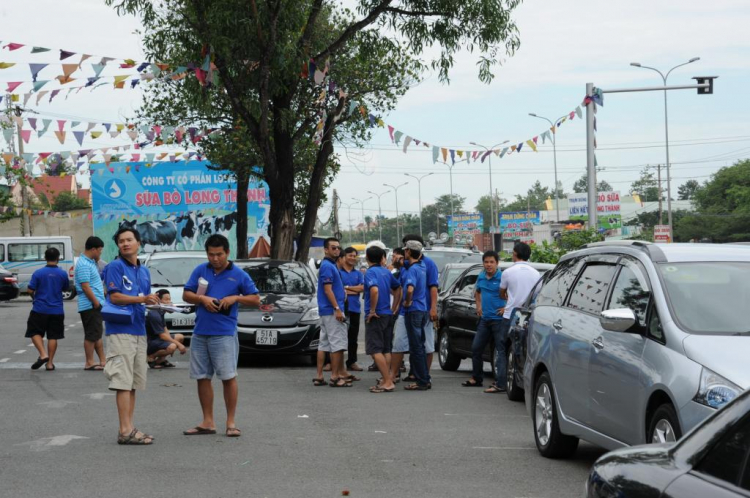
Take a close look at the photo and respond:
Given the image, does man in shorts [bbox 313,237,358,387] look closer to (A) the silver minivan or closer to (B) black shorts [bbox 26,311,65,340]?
(B) black shorts [bbox 26,311,65,340]

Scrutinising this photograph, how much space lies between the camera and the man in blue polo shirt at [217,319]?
9172 millimetres

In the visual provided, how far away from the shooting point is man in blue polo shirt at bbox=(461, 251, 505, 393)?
42.0 ft

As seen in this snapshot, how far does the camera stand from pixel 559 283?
880 centimetres

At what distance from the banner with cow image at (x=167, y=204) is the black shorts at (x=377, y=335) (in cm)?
2719

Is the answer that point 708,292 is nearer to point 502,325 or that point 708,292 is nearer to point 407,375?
point 502,325

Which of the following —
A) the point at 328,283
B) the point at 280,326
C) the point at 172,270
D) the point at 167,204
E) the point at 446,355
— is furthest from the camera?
the point at 167,204

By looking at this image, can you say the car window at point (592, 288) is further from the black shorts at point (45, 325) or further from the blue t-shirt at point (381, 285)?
the black shorts at point (45, 325)

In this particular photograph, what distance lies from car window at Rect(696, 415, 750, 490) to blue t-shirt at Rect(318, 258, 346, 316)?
1044cm

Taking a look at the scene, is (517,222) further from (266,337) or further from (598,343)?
(598,343)

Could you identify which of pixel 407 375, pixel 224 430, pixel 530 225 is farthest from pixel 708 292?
pixel 530 225

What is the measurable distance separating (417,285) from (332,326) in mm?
1336

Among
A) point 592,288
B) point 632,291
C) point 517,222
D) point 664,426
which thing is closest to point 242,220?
point 592,288

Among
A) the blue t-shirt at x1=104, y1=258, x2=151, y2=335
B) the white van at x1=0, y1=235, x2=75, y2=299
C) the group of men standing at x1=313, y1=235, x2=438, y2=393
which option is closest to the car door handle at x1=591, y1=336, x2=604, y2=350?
the blue t-shirt at x1=104, y1=258, x2=151, y2=335

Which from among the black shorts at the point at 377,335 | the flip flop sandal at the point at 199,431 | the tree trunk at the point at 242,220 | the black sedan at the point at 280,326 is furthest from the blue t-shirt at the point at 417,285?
the tree trunk at the point at 242,220
